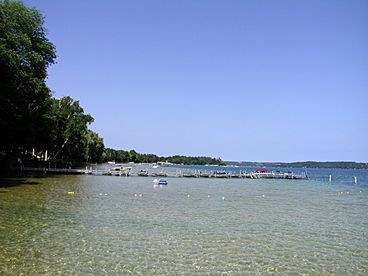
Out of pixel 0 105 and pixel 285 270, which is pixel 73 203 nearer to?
pixel 0 105

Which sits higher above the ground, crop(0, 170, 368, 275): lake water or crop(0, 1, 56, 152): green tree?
crop(0, 1, 56, 152): green tree

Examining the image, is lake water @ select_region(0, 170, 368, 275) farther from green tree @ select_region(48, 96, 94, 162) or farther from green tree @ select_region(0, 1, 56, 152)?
green tree @ select_region(48, 96, 94, 162)

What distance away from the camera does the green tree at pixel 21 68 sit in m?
31.6

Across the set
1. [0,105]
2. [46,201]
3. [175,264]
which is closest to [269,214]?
[175,264]

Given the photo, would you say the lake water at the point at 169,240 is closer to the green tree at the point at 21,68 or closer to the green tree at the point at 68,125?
the green tree at the point at 21,68

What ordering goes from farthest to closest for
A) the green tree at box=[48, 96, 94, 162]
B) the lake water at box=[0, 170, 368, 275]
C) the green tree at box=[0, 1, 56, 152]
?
1. the green tree at box=[48, 96, 94, 162]
2. the green tree at box=[0, 1, 56, 152]
3. the lake water at box=[0, 170, 368, 275]

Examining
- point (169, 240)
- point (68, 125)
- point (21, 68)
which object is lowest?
point (169, 240)

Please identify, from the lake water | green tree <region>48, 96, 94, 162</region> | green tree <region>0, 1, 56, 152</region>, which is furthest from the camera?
green tree <region>48, 96, 94, 162</region>

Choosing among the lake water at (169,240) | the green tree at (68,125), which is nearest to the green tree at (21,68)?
the lake water at (169,240)

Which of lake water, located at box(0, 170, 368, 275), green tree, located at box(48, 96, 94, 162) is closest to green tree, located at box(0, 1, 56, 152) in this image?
lake water, located at box(0, 170, 368, 275)

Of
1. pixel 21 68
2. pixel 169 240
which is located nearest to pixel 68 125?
pixel 21 68

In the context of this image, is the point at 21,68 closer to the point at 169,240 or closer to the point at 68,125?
the point at 169,240

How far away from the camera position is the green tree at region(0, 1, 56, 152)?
31.6m

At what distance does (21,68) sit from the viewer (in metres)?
35.2
